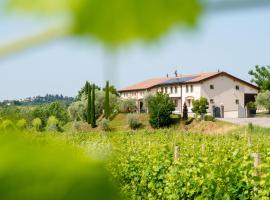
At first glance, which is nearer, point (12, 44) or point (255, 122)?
point (12, 44)

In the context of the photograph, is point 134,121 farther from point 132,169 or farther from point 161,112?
point 132,169

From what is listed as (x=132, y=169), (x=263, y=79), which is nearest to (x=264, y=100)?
(x=263, y=79)

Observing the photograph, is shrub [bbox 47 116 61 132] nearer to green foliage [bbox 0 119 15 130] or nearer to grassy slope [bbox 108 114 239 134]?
green foliage [bbox 0 119 15 130]

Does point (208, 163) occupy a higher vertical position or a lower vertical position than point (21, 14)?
lower

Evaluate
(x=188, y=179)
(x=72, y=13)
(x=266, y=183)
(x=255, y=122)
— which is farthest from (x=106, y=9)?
(x=255, y=122)

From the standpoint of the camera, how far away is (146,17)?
0.62 ft

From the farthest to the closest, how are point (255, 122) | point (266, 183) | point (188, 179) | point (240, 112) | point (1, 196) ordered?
point (240, 112)
point (255, 122)
point (188, 179)
point (266, 183)
point (1, 196)

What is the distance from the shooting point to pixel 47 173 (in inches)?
6.8

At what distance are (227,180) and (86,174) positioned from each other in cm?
669

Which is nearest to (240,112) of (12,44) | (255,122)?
(255,122)

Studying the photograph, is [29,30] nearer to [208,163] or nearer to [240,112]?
[208,163]

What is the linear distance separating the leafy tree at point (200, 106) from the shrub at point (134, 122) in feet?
15.1

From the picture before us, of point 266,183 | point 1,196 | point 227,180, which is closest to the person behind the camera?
point 1,196

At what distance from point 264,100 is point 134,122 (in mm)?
11331
